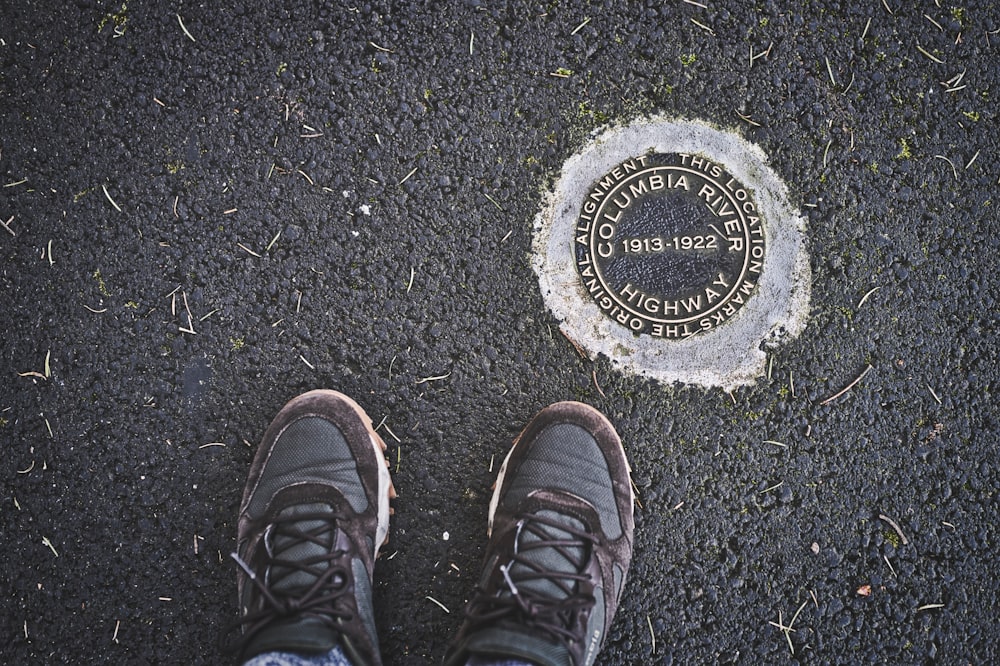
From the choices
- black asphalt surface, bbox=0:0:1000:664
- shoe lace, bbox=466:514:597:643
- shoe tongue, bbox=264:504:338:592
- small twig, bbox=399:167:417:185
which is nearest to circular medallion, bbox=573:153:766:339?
black asphalt surface, bbox=0:0:1000:664

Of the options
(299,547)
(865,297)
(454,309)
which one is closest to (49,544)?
(299,547)

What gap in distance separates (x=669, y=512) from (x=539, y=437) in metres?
0.53

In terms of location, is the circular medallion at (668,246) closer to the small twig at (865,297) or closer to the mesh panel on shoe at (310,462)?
the small twig at (865,297)

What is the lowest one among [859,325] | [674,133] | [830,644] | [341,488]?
[830,644]

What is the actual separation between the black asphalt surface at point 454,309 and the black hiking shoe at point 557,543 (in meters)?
0.12

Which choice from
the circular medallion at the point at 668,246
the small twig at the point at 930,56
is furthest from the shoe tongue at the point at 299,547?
the small twig at the point at 930,56

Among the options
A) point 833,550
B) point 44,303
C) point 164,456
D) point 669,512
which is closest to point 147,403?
point 164,456

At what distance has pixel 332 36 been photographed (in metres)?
2.23

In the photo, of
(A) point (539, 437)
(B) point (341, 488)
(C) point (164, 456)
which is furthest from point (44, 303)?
(A) point (539, 437)

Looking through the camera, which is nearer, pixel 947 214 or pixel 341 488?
pixel 341 488

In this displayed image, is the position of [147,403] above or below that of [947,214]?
below

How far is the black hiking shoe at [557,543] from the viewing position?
6.15 feet

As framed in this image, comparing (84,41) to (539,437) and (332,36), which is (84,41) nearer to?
(332,36)

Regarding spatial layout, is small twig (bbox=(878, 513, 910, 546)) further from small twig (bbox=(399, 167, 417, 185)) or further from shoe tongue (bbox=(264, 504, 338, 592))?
small twig (bbox=(399, 167, 417, 185))
